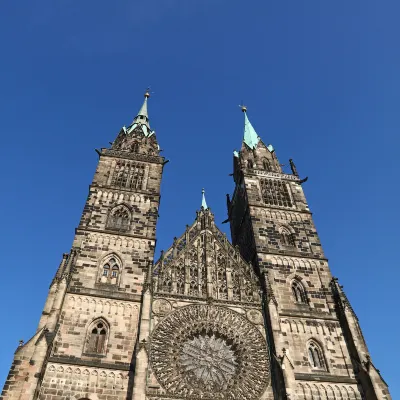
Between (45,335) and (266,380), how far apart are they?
361 inches

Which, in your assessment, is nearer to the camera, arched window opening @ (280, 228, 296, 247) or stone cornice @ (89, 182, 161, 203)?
arched window opening @ (280, 228, 296, 247)

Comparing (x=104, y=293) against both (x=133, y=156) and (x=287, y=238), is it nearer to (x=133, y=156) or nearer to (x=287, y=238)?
(x=287, y=238)

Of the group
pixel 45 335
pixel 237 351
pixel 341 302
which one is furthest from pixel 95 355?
pixel 341 302

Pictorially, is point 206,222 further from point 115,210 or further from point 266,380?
point 266,380

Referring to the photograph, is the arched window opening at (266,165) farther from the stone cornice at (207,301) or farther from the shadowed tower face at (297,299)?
the stone cornice at (207,301)

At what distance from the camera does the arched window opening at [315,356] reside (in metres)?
18.1

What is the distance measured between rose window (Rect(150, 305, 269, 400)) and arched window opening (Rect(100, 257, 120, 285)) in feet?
11.7

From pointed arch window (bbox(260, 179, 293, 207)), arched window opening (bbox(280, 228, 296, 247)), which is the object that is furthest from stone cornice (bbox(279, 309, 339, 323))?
pointed arch window (bbox(260, 179, 293, 207))

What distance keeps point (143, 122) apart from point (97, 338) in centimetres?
2073

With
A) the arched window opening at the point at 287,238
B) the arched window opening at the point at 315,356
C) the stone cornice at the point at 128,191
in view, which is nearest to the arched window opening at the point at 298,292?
the arched window opening at the point at 315,356

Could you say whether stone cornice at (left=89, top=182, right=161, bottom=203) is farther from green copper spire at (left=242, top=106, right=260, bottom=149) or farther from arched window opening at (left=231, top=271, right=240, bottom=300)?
green copper spire at (left=242, top=106, right=260, bottom=149)

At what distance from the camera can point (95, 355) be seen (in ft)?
54.4

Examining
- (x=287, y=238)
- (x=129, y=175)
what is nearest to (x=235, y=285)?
(x=287, y=238)

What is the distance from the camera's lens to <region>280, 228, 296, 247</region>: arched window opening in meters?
23.5
